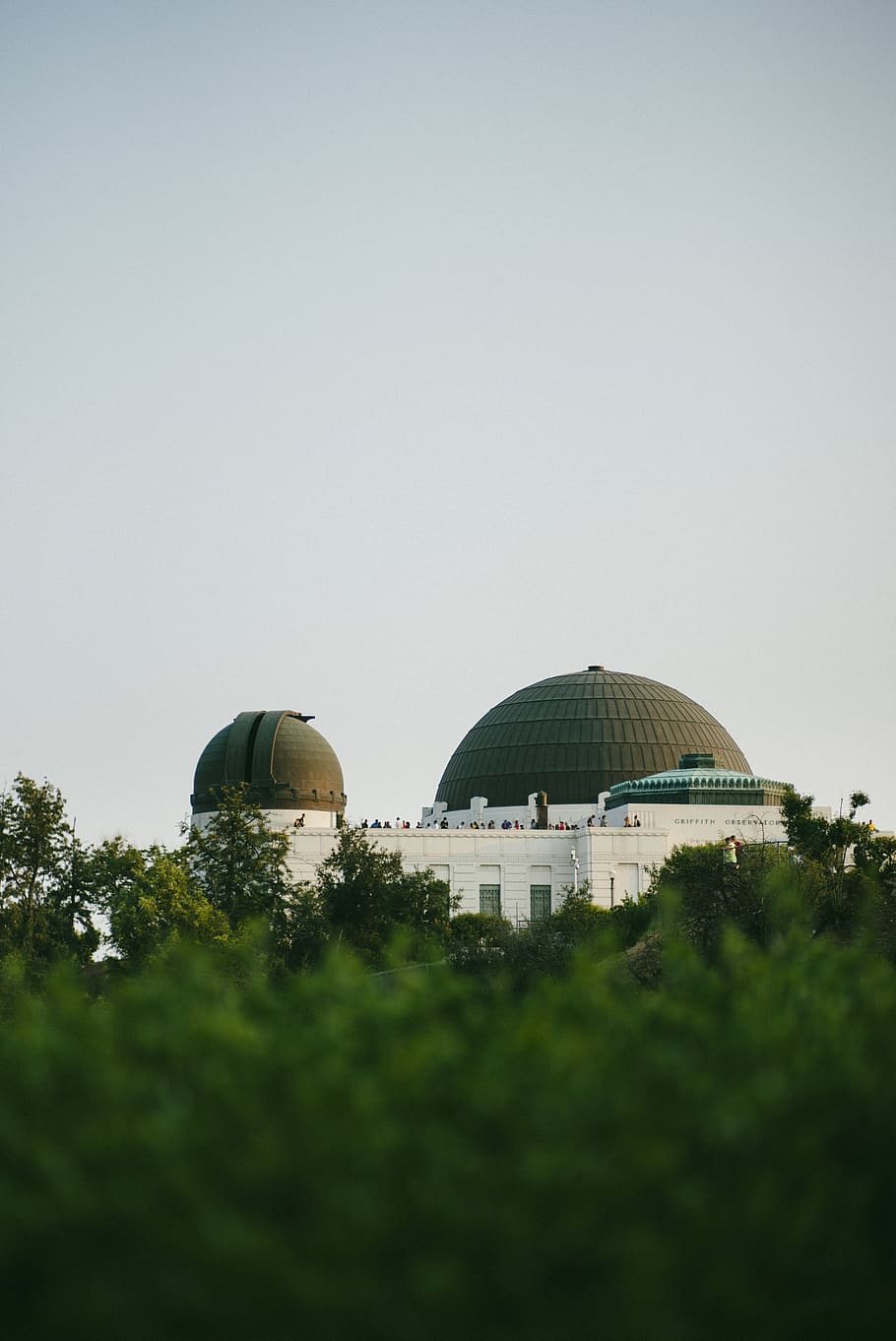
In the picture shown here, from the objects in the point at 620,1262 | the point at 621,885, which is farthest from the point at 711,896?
the point at 620,1262

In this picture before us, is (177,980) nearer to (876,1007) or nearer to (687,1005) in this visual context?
(687,1005)

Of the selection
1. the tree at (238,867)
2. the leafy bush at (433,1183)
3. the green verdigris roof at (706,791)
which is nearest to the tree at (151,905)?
the tree at (238,867)

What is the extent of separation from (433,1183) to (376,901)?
43558 mm

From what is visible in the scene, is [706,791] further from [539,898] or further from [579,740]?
[579,740]

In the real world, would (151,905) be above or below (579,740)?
below

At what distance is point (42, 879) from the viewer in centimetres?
5269

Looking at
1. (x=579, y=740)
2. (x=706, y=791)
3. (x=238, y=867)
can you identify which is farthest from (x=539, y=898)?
(x=238, y=867)

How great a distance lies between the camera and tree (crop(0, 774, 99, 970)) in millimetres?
49219

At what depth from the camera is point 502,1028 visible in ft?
30.5

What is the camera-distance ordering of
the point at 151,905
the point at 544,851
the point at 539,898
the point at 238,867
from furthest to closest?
the point at 544,851, the point at 539,898, the point at 238,867, the point at 151,905

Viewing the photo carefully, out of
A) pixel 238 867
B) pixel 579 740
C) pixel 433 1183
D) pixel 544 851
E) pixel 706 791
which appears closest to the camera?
pixel 433 1183

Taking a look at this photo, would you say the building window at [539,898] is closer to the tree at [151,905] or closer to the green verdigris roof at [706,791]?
the green verdigris roof at [706,791]

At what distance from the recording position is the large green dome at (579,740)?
8056cm

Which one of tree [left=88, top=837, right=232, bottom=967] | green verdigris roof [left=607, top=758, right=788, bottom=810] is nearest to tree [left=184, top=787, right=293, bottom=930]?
tree [left=88, top=837, right=232, bottom=967]
